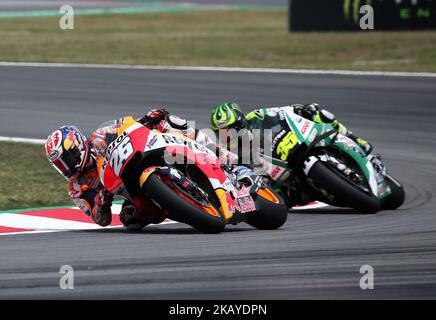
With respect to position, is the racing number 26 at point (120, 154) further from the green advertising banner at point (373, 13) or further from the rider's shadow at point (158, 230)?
the green advertising banner at point (373, 13)

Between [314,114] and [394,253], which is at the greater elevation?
[314,114]

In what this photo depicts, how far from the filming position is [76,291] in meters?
6.79

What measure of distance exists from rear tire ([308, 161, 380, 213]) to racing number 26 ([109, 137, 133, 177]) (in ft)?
7.19

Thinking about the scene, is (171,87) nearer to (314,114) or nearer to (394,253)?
(314,114)

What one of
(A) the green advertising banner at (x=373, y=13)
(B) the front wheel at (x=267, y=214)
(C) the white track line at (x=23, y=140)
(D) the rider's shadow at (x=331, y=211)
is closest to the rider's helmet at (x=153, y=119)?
(B) the front wheel at (x=267, y=214)

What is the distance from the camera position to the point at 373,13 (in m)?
24.9

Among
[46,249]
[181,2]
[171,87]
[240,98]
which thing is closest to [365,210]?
[46,249]

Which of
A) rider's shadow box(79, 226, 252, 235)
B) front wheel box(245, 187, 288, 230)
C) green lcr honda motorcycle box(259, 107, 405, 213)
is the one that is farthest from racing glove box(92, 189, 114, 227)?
green lcr honda motorcycle box(259, 107, 405, 213)

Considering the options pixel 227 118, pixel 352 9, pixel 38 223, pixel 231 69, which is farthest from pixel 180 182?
pixel 352 9

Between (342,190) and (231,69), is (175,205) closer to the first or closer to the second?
(342,190)

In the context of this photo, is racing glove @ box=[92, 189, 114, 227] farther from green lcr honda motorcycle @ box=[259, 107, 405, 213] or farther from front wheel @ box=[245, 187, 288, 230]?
green lcr honda motorcycle @ box=[259, 107, 405, 213]
